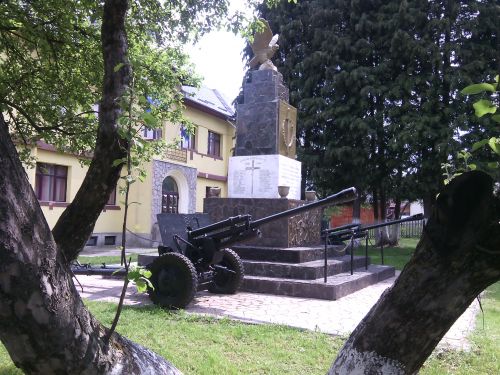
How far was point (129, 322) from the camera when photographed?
5.56 metres

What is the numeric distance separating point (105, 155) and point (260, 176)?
311 inches

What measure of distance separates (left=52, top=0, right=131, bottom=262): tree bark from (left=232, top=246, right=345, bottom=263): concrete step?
20.7ft

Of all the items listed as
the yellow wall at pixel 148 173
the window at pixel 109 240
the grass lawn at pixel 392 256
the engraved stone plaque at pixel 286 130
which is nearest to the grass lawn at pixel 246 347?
the engraved stone plaque at pixel 286 130

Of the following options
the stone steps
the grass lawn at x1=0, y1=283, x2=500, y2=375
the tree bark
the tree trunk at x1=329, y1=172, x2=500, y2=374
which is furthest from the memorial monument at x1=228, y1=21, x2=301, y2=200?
the tree trunk at x1=329, y1=172, x2=500, y2=374

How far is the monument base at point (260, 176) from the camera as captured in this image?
10445mm

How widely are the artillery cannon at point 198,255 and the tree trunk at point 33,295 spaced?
4.43m

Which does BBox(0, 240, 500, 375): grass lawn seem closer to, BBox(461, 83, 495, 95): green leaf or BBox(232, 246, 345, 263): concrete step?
BBox(461, 83, 495, 95): green leaf

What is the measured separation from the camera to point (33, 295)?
5.02 ft

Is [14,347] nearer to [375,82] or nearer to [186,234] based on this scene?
[186,234]

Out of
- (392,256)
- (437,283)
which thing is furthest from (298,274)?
(392,256)

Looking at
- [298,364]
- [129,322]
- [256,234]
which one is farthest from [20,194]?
[256,234]

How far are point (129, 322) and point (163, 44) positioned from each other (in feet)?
16.7

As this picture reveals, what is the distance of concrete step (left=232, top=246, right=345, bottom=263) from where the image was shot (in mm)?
8969

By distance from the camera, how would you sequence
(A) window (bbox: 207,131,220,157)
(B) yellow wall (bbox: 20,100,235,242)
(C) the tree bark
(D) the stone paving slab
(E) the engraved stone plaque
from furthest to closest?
(A) window (bbox: 207,131,220,157)
(B) yellow wall (bbox: 20,100,235,242)
(E) the engraved stone plaque
(D) the stone paving slab
(C) the tree bark
